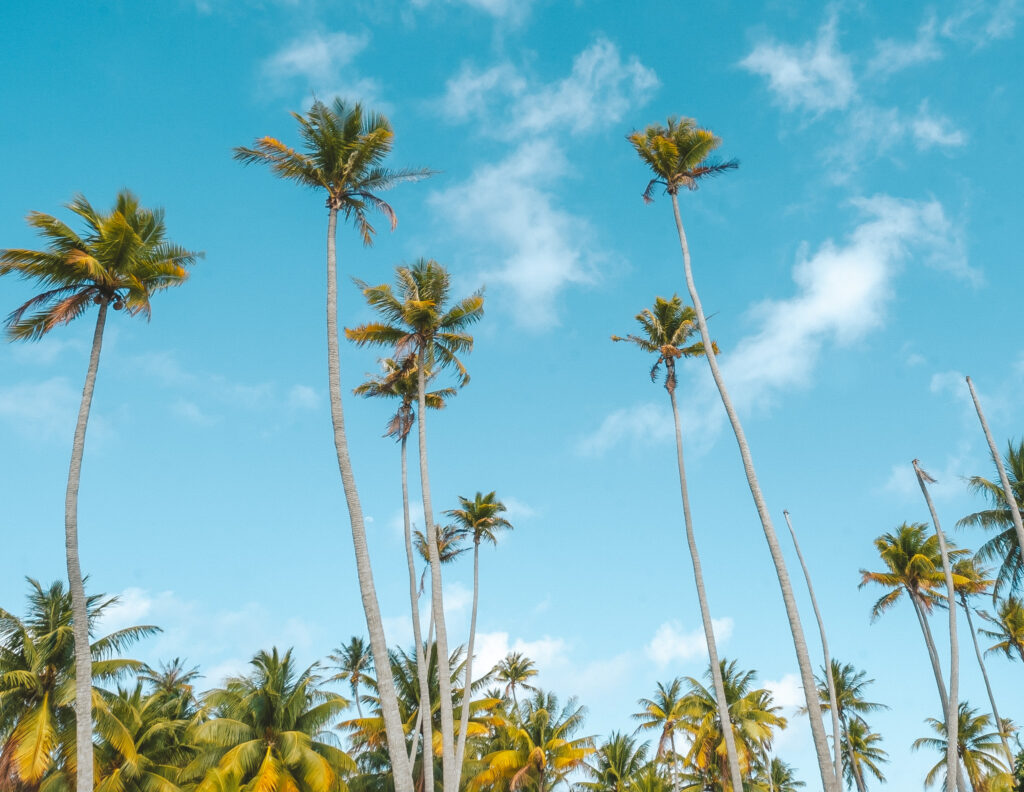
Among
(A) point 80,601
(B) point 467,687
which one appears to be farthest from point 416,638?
(A) point 80,601

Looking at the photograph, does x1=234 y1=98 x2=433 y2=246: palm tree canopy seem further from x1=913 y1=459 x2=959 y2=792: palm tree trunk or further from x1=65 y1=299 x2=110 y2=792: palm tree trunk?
x1=913 y1=459 x2=959 y2=792: palm tree trunk

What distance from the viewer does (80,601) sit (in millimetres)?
18484

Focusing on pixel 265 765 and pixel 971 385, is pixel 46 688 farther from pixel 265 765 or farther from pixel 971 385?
pixel 971 385

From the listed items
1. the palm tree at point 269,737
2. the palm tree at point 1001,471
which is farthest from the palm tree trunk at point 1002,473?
the palm tree at point 269,737

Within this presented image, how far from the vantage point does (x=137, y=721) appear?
102ft

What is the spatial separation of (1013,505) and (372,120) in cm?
2748

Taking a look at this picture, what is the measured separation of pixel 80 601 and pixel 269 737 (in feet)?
52.7

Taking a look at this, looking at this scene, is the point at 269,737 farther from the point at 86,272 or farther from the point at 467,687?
the point at 86,272

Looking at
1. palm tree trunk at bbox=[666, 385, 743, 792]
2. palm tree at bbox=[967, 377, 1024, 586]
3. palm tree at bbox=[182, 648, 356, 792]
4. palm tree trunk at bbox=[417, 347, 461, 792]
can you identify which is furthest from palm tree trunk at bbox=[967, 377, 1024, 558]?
palm tree at bbox=[182, 648, 356, 792]

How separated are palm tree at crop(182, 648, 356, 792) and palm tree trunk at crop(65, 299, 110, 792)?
1137 cm

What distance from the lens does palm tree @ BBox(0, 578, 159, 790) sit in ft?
82.3

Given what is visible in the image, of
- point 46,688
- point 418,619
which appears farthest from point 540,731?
point 46,688

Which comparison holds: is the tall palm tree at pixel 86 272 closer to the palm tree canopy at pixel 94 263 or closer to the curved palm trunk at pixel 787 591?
the palm tree canopy at pixel 94 263

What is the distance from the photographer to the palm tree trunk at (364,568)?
15.5 m
